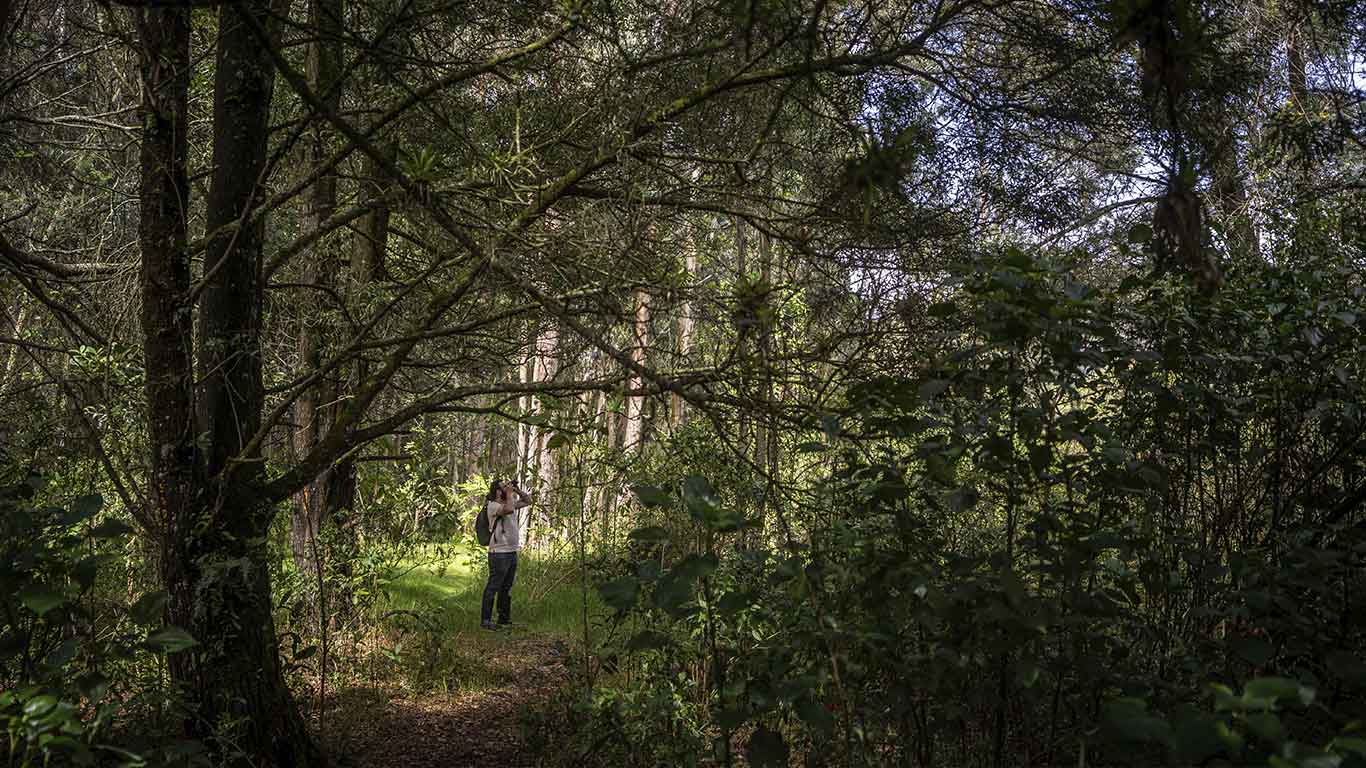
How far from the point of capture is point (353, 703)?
6566 millimetres

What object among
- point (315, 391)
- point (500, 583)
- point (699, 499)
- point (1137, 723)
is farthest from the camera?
point (500, 583)

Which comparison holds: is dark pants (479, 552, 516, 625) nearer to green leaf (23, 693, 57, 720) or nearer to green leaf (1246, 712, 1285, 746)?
green leaf (23, 693, 57, 720)

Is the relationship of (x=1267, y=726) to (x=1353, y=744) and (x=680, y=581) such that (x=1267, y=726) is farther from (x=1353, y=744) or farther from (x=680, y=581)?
(x=680, y=581)

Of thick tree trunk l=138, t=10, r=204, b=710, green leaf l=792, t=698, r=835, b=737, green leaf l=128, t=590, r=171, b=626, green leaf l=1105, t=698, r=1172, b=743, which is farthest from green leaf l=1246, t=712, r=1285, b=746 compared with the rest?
thick tree trunk l=138, t=10, r=204, b=710

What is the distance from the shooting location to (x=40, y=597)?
7.00 ft

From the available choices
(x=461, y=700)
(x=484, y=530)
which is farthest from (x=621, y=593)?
(x=484, y=530)

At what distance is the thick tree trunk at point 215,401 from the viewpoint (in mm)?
4027

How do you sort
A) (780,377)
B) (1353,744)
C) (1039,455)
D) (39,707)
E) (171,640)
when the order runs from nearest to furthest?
(1353,744), (39,707), (171,640), (1039,455), (780,377)

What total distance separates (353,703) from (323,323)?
8.50 feet

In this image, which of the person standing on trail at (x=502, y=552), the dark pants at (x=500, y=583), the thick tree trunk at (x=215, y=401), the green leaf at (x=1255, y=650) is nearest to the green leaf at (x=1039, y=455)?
the green leaf at (x=1255, y=650)

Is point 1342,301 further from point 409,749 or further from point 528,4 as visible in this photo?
point 409,749

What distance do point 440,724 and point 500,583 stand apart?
279cm

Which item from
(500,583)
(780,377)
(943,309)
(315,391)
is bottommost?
(500,583)

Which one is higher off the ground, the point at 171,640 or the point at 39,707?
the point at 171,640
